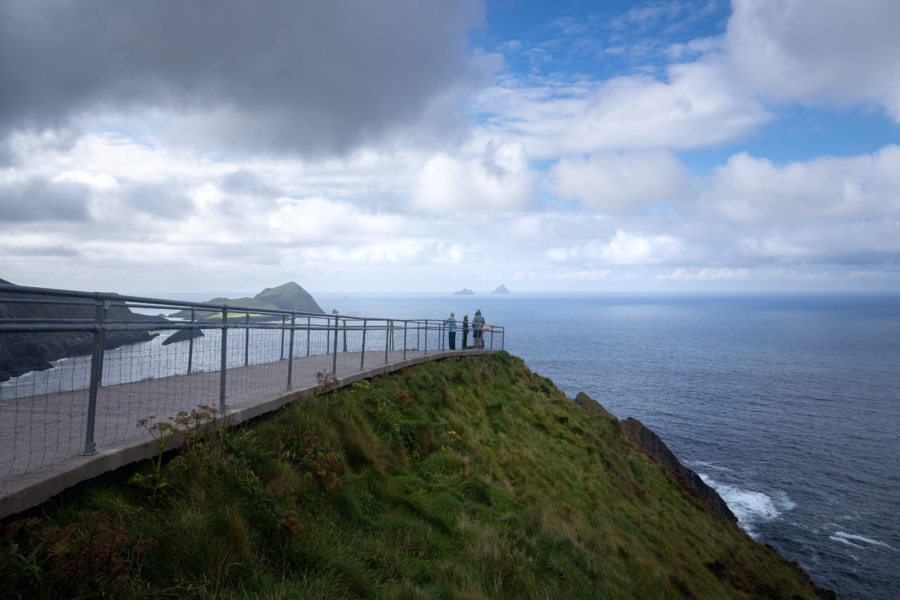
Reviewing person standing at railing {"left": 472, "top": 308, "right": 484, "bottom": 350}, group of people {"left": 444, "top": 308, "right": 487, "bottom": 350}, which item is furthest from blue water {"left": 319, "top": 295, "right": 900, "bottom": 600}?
group of people {"left": 444, "top": 308, "right": 487, "bottom": 350}

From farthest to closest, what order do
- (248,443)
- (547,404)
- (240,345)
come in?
(547,404), (240,345), (248,443)

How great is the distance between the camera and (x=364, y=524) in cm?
553

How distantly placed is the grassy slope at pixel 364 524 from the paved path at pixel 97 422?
0.22m

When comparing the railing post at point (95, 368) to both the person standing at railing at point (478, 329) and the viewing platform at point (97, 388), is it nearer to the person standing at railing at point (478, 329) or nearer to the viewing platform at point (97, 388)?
the viewing platform at point (97, 388)

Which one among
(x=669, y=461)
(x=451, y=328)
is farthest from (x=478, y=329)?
(x=669, y=461)

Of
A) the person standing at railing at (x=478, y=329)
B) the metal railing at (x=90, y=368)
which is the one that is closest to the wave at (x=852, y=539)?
the person standing at railing at (x=478, y=329)

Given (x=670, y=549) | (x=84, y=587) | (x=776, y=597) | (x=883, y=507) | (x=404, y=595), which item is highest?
(x=84, y=587)

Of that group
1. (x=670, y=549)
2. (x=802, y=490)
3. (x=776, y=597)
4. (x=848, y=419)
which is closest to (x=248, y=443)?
(x=670, y=549)

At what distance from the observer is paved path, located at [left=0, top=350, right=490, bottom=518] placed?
4.00 m

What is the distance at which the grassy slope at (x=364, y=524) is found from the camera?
12.1 feet

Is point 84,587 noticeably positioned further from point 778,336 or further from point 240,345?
point 778,336

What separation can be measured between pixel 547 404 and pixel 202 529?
17316 mm

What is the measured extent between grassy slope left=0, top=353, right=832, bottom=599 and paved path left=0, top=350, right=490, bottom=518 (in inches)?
8.7

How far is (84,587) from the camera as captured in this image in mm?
3258
